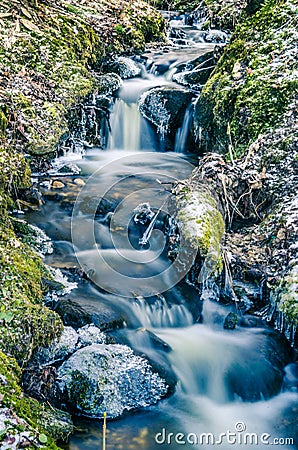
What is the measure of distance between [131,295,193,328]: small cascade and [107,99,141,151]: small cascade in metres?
4.97

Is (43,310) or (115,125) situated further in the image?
(115,125)

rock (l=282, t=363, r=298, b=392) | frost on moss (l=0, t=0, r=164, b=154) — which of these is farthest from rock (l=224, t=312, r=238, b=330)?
frost on moss (l=0, t=0, r=164, b=154)

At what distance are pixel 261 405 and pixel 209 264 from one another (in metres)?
1.58

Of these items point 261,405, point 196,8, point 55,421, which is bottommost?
point 261,405

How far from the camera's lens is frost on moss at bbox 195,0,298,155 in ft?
22.8

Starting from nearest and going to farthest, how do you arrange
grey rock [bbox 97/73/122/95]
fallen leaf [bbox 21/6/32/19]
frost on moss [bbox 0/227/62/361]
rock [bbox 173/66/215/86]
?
Result: fallen leaf [bbox 21/6/32/19] < frost on moss [bbox 0/227/62/361] < grey rock [bbox 97/73/122/95] < rock [bbox 173/66/215/86]

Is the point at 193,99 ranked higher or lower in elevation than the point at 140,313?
higher

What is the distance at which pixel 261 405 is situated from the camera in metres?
4.27

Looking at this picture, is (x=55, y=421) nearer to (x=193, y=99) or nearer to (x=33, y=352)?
(x=33, y=352)

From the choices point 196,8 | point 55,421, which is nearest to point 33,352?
point 55,421

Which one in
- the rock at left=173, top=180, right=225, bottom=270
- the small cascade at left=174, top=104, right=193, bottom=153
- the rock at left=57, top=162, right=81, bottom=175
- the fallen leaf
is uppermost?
the fallen leaf

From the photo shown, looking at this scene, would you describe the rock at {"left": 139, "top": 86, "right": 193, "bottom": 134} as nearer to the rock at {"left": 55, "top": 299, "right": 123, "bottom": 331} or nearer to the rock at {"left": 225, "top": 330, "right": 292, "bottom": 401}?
the rock at {"left": 55, "top": 299, "right": 123, "bottom": 331}


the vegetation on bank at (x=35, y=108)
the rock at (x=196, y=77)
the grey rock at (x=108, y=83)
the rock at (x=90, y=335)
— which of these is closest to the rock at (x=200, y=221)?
the rock at (x=90, y=335)

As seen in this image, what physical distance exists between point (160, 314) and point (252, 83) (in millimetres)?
4092
